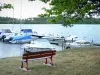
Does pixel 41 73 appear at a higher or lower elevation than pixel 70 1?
lower

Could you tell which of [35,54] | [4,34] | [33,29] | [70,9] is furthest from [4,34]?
[35,54]

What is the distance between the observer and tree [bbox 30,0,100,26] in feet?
29.3

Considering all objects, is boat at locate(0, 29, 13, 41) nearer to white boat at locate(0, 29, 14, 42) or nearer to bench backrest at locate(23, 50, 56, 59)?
white boat at locate(0, 29, 14, 42)

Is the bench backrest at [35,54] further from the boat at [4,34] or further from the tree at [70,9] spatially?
the boat at [4,34]

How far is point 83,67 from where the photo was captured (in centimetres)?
956

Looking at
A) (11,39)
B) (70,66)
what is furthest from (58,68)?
(11,39)

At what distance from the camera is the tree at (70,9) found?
894cm

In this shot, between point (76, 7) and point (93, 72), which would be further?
point (76, 7)

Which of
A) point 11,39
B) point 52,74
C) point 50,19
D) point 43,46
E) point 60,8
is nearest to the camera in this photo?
point 52,74

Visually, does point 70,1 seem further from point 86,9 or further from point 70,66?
point 70,66

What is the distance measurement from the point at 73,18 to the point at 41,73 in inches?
165

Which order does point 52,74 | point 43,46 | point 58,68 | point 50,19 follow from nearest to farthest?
1. point 52,74
2. point 58,68
3. point 50,19
4. point 43,46

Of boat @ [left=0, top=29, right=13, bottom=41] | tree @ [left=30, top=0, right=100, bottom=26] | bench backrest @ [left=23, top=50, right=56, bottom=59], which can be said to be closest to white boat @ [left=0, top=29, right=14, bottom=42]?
boat @ [left=0, top=29, right=13, bottom=41]

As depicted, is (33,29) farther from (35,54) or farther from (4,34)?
(35,54)
